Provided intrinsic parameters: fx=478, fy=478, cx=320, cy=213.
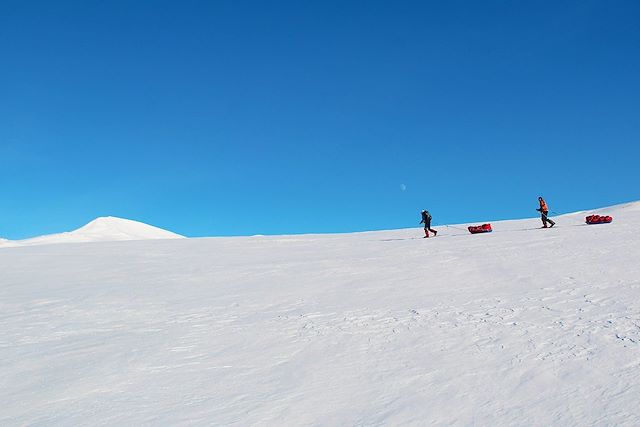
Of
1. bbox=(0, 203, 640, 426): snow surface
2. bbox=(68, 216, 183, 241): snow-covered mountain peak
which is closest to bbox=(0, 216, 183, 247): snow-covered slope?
bbox=(68, 216, 183, 241): snow-covered mountain peak

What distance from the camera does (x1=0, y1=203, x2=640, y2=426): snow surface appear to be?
482cm

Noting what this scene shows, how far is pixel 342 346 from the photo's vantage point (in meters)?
6.73

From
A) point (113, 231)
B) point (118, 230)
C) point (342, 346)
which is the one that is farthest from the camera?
point (118, 230)

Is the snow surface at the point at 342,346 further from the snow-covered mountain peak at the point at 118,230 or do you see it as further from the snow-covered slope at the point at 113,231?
the snow-covered mountain peak at the point at 118,230

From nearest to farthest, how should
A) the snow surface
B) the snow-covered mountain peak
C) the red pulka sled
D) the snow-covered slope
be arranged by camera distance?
the snow surface → the red pulka sled → the snow-covered slope → the snow-covered mountain peak

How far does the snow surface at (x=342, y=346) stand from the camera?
482 cm

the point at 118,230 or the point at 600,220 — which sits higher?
the point at 118,230

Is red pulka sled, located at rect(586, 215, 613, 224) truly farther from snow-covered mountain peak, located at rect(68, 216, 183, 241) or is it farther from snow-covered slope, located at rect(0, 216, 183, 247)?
snow-covered mountain peak, located at rect(68, 216, 183, 241)

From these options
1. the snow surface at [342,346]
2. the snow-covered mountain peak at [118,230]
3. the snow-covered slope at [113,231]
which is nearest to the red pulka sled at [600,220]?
the snow surface at [342,346]

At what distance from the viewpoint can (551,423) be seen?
417 centimetres

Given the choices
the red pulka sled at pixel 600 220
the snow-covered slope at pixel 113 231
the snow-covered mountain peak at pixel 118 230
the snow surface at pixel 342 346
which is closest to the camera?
the snow surface at pixel 342 346

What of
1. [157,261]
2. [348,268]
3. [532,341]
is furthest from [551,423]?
[157,261]

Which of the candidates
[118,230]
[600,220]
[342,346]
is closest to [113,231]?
[118,230]

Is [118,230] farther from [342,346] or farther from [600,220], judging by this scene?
[342,346]
